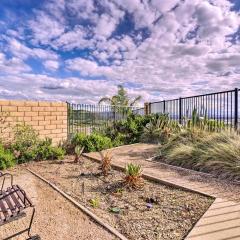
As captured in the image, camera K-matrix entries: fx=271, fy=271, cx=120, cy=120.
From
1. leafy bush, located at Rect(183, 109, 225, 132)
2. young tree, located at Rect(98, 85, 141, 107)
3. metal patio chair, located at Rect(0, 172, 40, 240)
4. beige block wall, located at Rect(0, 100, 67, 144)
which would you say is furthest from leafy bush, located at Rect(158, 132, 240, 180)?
young tree, located at Rect(98, 85, 141, 107)

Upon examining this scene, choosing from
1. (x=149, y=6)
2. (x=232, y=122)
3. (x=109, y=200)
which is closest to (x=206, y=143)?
(x=232, y=122)

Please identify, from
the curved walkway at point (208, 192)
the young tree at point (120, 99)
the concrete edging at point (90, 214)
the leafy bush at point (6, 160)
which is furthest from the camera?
the young tree at point (120, 99)

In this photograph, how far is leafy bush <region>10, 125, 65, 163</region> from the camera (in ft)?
24.6

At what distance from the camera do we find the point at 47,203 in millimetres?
4113

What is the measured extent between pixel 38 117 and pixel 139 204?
588cm

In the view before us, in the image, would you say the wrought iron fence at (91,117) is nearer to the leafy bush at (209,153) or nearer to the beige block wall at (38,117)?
the beige block wall at (38,117)

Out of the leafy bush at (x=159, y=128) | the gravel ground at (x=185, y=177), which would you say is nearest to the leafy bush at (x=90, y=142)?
the gravel ground at (x=185, y=177)

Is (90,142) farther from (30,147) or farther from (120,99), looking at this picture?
(120,99)

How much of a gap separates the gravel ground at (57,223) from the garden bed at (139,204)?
233 mm

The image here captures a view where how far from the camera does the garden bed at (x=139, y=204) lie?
317cm

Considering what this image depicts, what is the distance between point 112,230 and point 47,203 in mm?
1406

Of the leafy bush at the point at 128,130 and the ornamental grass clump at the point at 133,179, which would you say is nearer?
the ornamental grass clump at the point at 133,179

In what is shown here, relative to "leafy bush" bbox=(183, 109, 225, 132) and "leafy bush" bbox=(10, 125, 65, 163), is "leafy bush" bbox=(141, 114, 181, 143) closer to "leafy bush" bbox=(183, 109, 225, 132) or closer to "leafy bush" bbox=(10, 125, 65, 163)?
"leafy bush" bbox=(183, 109, 225, 132)

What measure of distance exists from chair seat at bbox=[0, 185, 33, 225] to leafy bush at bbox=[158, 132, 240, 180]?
3.71 meters
